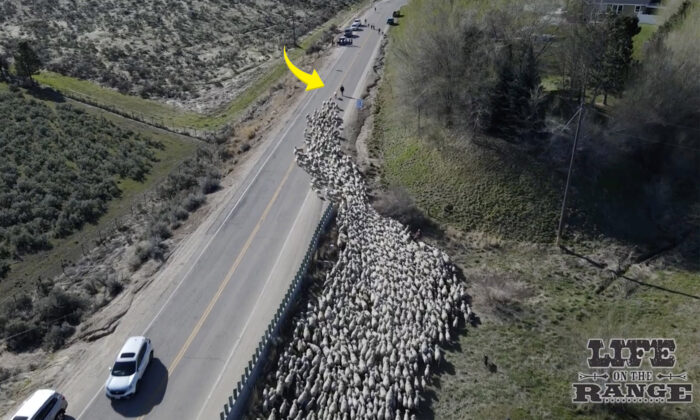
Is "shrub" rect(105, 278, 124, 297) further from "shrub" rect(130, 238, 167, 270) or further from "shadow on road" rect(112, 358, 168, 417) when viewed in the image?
"shadow on road" rect(112, 358, 168, 417)

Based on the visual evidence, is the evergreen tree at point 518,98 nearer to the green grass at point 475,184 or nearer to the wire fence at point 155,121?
the green grass at point 475,184

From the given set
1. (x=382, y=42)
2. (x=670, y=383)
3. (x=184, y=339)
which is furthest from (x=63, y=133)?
(x=670, y=383)

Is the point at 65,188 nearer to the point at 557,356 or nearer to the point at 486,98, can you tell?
the point at 486,98

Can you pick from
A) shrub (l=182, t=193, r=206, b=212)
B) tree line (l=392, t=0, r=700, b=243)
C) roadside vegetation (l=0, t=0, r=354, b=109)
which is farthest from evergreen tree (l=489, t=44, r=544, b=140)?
roadside vegetation (l=0, t=0, r=354, b=109)

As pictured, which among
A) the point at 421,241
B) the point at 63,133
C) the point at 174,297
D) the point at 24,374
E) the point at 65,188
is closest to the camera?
the point at 24,374

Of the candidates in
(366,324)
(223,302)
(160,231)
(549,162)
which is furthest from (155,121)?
(549,162)

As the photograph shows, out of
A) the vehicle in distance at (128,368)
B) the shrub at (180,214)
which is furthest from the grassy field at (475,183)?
the vehicle in distance at (128,368)

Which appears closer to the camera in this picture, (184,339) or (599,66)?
(184,339)
